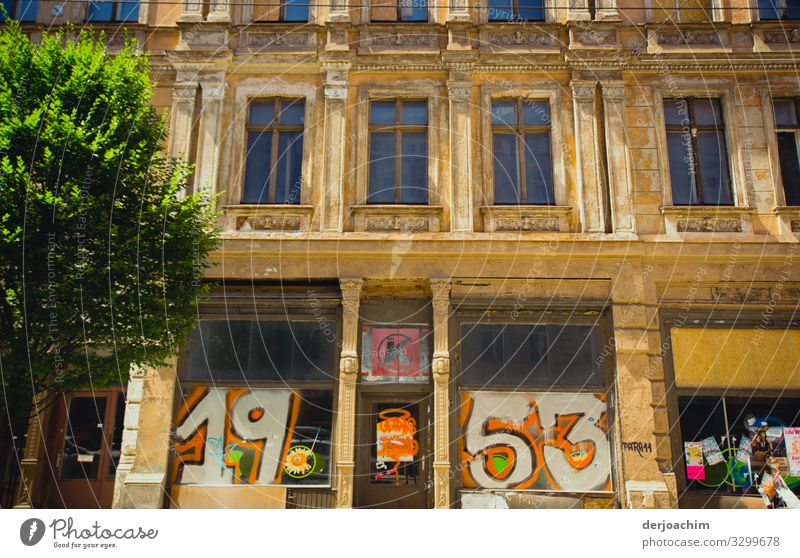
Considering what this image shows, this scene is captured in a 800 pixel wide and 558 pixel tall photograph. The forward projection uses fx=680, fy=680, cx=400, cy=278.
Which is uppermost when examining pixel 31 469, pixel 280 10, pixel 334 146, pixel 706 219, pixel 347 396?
pixel 280 10

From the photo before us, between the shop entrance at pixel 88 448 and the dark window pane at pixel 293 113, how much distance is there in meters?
6.61

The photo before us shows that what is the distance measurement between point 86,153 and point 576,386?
952 centimetres

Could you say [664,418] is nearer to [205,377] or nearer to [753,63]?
[753,63]

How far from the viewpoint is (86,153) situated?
33.6 ft

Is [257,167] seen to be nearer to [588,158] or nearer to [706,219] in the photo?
[588,158]

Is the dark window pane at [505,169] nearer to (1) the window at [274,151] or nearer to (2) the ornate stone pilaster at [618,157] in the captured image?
(2) the ornate stone pilaster at [618,157]

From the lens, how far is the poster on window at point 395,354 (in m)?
13.3

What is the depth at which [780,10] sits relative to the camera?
1478 centimetres

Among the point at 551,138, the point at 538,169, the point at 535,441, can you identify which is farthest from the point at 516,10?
the point at 535,441

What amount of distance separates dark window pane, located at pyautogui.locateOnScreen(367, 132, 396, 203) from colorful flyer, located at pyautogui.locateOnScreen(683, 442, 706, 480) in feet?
24.6

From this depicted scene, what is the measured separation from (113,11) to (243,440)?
33.0 ft

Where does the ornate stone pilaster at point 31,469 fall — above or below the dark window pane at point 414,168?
below

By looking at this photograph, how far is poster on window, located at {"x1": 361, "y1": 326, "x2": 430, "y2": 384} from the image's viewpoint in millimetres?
13344

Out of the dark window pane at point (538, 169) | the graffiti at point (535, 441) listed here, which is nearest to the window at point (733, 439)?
the graffiti at point (535, 441)
